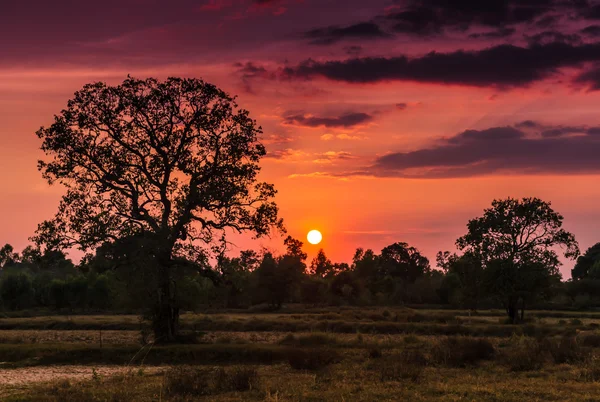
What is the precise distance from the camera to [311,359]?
1112 inches

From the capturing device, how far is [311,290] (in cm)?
11756

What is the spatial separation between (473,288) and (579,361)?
39537 millimetres

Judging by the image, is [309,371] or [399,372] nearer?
[399,372]

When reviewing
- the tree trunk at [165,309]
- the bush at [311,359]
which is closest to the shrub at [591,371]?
the bush at [311,359]

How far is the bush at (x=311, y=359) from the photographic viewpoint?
27891mm

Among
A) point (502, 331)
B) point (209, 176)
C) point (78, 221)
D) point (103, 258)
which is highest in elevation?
point (209, 176)

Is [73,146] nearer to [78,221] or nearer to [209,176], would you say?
[78,221]

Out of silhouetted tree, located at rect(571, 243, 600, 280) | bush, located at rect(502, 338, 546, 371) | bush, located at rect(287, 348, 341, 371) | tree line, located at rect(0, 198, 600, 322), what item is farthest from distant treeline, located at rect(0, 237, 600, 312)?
silhouetted tree, located at rect(571, 243, 600, 280)

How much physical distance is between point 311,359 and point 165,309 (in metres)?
13.9

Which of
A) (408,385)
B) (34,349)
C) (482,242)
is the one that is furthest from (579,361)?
(482,242)

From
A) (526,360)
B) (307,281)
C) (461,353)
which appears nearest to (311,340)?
(461,353)

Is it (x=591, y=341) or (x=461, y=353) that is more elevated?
(x=461, y=353)

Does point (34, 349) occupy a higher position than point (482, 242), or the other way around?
point (482, 242)

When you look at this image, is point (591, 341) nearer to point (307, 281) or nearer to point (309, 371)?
point (309, 371)
